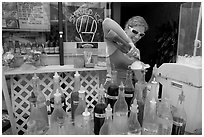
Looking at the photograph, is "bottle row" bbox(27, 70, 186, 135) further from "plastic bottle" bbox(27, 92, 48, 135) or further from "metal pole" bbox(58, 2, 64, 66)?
"metal pole" bbox(58, 2, 64, 66)

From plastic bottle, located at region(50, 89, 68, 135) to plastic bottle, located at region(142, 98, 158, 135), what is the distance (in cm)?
34

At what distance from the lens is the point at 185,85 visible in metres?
0.74

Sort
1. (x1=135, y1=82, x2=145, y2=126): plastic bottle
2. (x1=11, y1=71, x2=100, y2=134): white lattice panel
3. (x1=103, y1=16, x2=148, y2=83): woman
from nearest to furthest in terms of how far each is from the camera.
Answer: (x1=135, y1=82, x2=145, y2=126): plastic bottle, (x1=103, y1=16, x2=148, y2=83): woman, (x1=11, y1=71, x2=100, y2=134): white lattice panel

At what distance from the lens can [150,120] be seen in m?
0.62

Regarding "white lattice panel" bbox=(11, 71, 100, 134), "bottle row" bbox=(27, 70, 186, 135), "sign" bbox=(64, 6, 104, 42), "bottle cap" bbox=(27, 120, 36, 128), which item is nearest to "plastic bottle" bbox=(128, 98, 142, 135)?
"bottle row" bbox=(27, 70, 186, 135)

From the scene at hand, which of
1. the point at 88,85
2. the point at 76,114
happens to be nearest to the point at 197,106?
the point at 76,114

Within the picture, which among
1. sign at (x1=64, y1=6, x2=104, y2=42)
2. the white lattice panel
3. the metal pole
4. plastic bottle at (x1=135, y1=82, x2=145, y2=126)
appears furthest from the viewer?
sign at (x1=64, y1=6, x2=104, y2=42)

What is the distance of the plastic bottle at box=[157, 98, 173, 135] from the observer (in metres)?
0.61

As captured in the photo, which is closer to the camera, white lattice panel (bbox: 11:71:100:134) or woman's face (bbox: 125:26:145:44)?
woman's face (bbox: 125:26:145:44)

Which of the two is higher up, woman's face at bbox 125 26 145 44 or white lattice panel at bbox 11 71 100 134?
woman's face at bbox 125 26 145 44

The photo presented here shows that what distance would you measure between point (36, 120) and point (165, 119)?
543 millimetres

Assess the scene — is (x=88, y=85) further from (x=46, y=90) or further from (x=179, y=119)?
(x=179, y=119)

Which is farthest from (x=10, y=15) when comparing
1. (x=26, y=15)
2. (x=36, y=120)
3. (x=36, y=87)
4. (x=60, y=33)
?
(x=36, y=120)

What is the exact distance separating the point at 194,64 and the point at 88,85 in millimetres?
979
